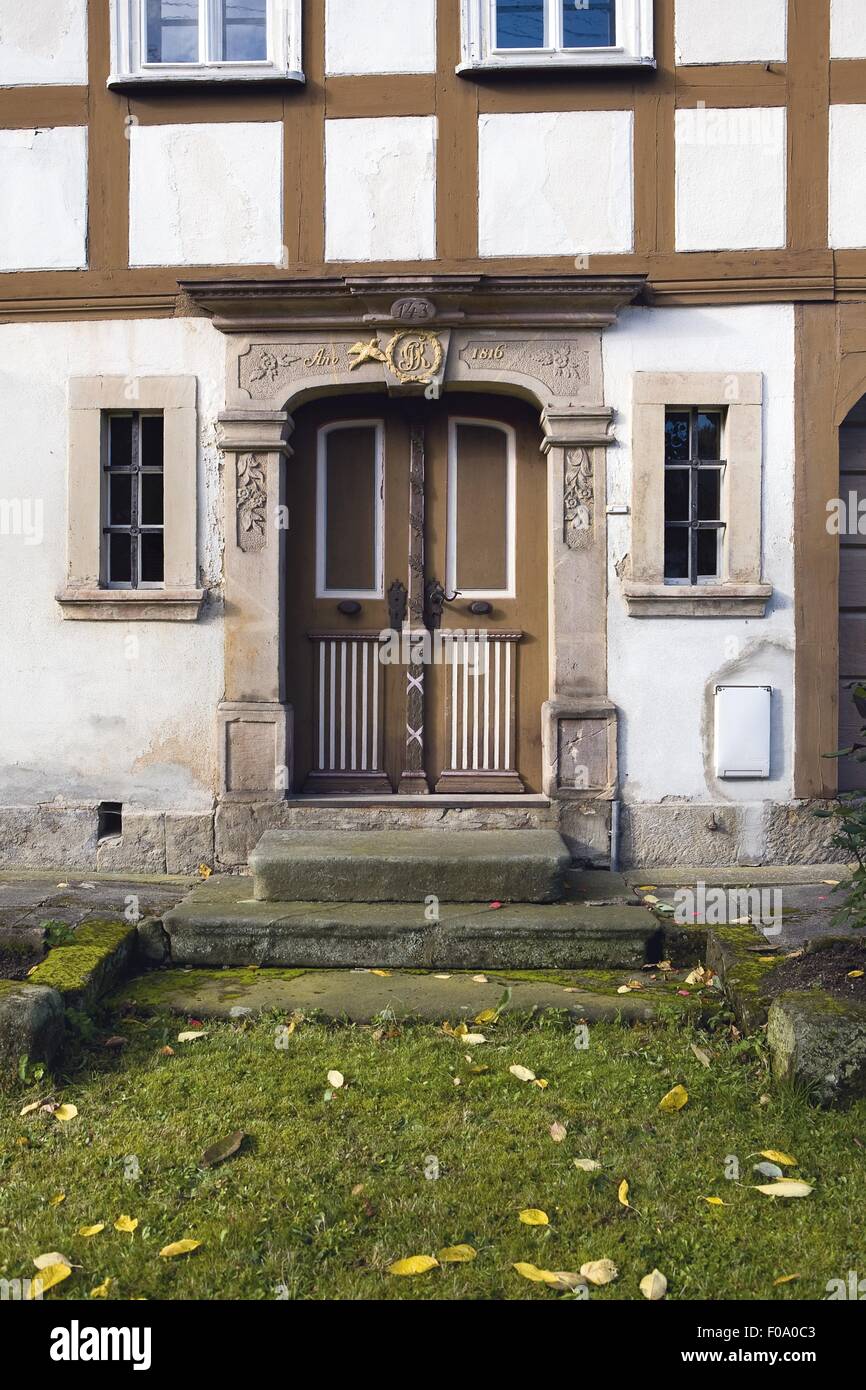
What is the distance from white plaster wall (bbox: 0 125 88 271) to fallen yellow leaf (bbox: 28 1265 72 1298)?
563cm

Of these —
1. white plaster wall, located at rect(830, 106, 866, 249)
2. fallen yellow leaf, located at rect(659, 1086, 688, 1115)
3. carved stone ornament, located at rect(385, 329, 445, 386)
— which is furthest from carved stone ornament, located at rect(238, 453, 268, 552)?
fallen yellow leaf, located at rect(659, 1086, 688, 1115)

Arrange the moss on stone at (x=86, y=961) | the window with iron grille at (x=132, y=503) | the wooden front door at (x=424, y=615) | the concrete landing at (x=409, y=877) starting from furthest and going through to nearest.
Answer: the wooden front door at (x=424, y=615), the window with iron grille at (x=132, y=503), the concrete landing at (x=409, y=877), the moss on stone at (x=86, y=961)

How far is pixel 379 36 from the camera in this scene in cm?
633

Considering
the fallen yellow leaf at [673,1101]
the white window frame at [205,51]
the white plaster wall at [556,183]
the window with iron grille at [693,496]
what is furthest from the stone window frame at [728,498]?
the fallen yellow leaf at [673,1101]

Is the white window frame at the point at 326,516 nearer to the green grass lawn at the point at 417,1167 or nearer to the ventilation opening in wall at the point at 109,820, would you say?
the ventilation opening in wall at the point at 109,820

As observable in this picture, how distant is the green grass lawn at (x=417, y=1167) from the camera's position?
2.58 metres

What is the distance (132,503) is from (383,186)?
2.40 m

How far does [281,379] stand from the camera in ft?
20.9

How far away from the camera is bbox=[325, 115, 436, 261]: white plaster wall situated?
635 cm

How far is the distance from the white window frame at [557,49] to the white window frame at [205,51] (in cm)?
100

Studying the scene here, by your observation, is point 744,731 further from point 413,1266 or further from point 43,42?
point 43,42

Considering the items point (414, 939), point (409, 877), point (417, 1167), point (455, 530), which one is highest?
point (455, 530)

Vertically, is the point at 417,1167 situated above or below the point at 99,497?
below

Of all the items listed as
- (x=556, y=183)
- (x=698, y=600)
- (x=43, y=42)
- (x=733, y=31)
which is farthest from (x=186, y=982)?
(x=733, y=31)
